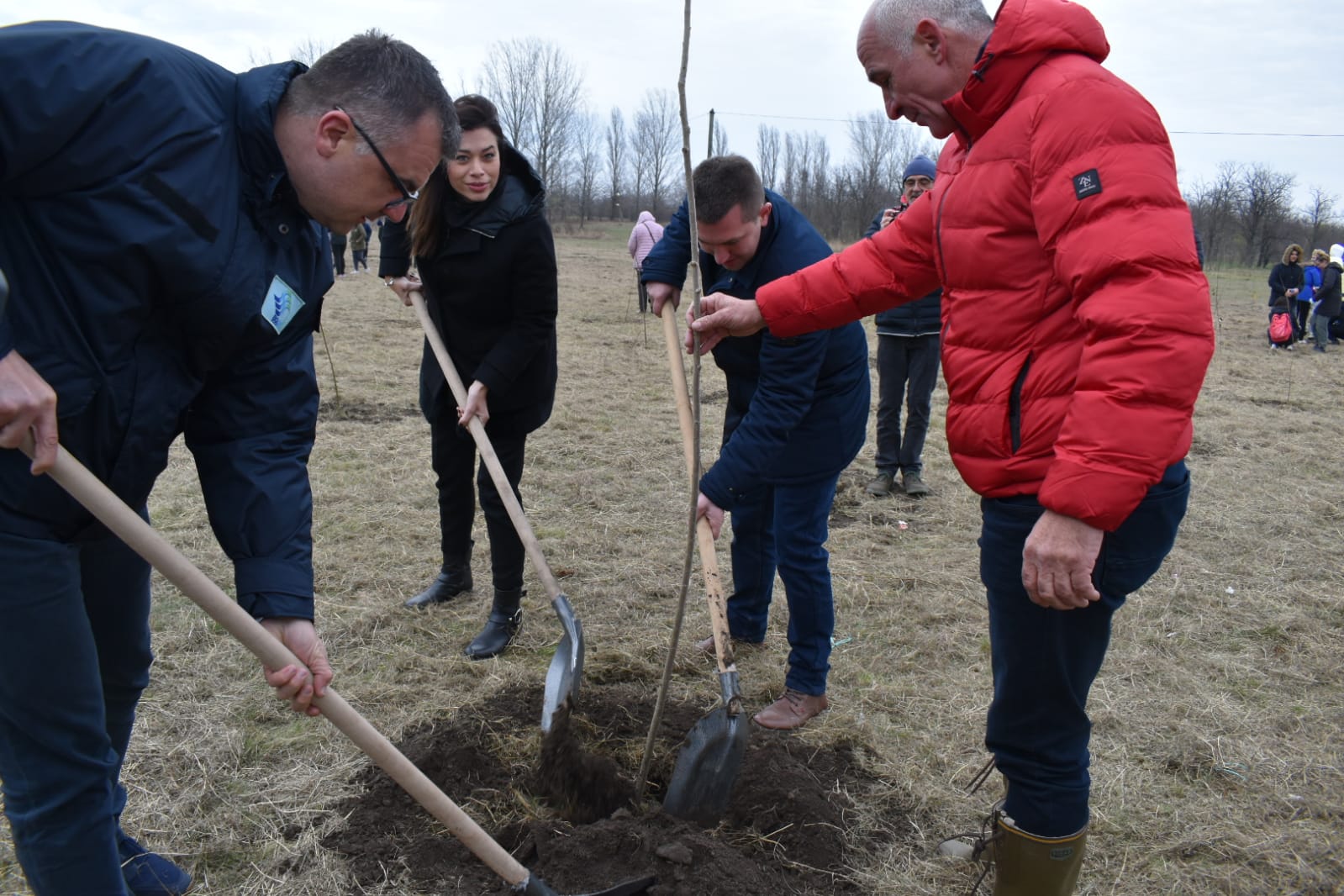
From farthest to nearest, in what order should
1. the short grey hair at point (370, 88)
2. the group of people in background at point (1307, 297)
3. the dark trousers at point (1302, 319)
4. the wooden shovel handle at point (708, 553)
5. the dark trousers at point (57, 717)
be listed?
the dark trousers at point (1302, 319) → the group of people in background at point (1307, 297) → the wooden shovel handle at point (708, 553) → the short grey hair at point (370, 88) → the dark trousers at point (57, 717)

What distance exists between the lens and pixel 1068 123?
1691 millimetres

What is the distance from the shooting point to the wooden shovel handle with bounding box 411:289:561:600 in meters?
3.33

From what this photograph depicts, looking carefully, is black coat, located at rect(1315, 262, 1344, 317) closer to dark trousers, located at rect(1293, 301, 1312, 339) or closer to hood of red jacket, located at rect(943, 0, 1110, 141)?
dark trousers, located at rect(1293, 301, 1312, 339)

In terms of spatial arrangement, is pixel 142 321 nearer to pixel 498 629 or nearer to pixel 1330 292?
pixel 498 629

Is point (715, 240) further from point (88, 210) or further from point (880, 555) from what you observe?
point (880, 555)

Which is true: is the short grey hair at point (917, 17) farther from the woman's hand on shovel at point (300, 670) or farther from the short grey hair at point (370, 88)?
the woman's hand on shovel at point (300, 670)

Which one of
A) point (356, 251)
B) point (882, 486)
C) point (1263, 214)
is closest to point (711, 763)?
point (882, 486)

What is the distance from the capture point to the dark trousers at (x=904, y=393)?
6.06 m

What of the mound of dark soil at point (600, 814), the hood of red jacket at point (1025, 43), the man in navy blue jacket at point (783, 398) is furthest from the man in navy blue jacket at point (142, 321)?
the man in navy blue jacket at point (783, 398)

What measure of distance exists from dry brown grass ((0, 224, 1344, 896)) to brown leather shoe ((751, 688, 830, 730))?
0.08 m

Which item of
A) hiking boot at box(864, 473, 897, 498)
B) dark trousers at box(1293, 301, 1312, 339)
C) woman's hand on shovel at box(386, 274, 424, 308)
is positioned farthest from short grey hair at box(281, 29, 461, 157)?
dark trousers at box(1293, 301, 1312, 339)

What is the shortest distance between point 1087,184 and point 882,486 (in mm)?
4773

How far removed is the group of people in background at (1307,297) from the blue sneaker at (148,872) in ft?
54.8

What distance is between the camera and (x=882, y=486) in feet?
20.7
